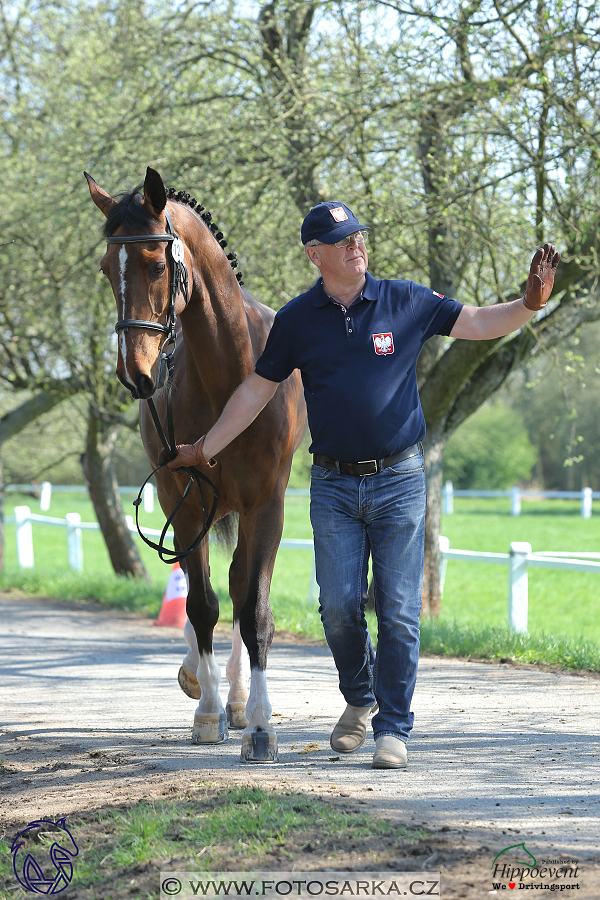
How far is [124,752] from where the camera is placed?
164 inches

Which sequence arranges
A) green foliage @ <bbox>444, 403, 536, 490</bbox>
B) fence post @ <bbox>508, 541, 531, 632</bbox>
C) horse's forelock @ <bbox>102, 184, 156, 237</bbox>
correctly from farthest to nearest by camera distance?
green foliage @ <bbox>444, 403, 536, 490</bbox> < fence post @ <bbox>508, 541, 531, 632</bbox> < horse's forelock @ <bbox>102, 184, 156, 237</bbox>

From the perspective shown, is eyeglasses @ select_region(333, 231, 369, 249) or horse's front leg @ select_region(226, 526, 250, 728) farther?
horse's front leg @ select_region(226, 526, 250, 728)

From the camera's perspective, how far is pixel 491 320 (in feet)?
12.8

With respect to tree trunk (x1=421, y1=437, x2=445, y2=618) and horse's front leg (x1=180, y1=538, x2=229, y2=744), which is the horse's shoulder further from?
tree trunk (x1=421, y1=437, x2=445, y2=618)

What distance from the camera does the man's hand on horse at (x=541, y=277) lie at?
12.0 feet

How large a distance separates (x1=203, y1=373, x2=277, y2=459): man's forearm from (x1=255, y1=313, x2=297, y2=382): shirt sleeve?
4cm

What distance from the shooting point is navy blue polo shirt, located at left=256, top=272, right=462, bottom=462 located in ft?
12.5

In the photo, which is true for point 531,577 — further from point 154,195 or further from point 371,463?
point 154,195

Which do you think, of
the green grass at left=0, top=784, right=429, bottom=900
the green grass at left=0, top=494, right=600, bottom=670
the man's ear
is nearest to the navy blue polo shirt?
the man's ear

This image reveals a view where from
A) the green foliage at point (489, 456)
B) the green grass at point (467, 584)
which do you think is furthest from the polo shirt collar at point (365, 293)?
the green foliage at point (489, 456)

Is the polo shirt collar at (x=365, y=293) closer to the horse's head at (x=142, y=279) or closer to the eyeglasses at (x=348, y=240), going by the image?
the eyeglasses at (x=348, y=240)

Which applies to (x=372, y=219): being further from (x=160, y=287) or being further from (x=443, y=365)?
(x=160, y=287)

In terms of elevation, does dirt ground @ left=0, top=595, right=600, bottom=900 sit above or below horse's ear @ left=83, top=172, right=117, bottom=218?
below

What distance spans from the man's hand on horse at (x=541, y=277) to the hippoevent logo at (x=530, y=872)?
209cm
